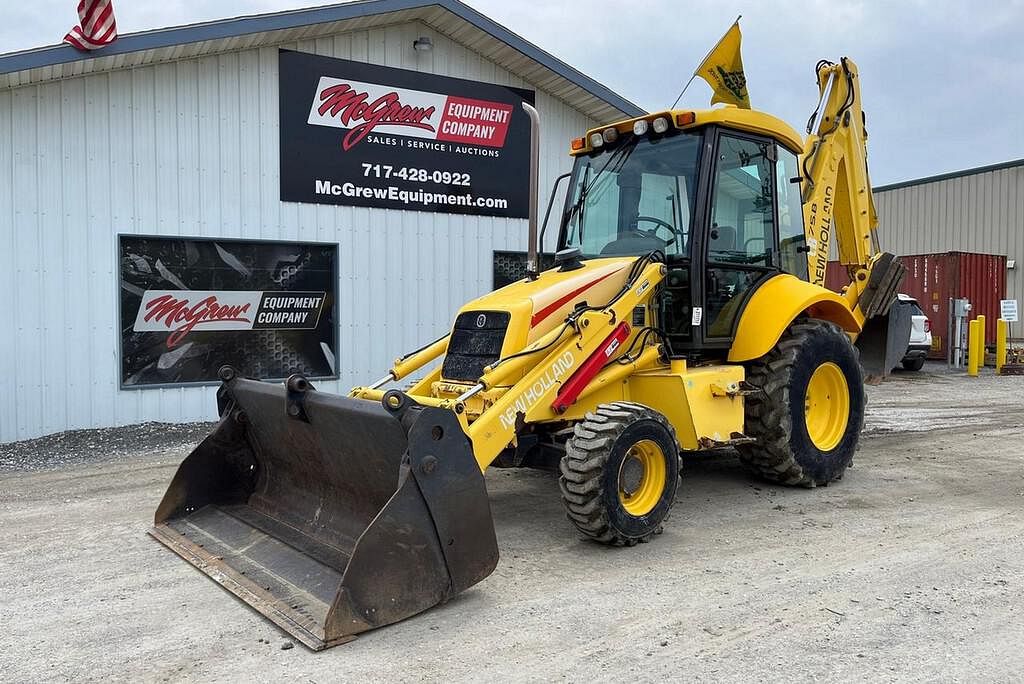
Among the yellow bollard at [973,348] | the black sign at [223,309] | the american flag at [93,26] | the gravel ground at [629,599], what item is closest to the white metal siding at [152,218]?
the black sign at [223,309]

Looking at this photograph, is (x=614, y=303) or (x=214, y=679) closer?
(x=214, y=679)

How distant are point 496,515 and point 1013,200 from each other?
27068 millimetres

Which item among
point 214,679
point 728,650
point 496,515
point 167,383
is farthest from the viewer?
point 167,383

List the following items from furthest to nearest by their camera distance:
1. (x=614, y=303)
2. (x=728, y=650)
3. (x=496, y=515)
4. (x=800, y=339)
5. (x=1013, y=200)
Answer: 1. (x=1013, y=200)
2. (x=800, y=339)
3. (x=496, y=515)
4. (x=614, y=303)
5. (x=728, y=650)

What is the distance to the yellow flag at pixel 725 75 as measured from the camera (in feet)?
22.3

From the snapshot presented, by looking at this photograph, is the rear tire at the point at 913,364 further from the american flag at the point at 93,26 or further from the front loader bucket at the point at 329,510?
the american flag at the point at 93,26

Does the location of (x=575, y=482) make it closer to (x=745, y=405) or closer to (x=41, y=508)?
(x=745, y=405)

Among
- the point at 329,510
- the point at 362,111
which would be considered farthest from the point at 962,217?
the point at 329,510

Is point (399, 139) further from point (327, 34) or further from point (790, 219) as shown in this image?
point (790, 219)

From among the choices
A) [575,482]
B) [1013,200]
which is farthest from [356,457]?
[1013,200]

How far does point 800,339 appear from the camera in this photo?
612cm

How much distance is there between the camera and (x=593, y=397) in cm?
548

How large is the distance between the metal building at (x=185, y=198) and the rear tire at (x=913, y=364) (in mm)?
9894

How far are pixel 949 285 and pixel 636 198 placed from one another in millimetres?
15152
